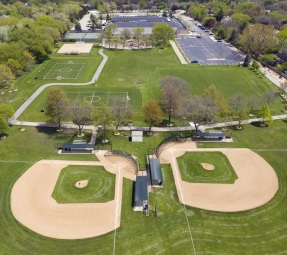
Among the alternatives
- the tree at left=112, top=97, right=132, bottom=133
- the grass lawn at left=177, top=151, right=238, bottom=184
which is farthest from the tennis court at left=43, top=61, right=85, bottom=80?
the grass lawn at left=177, top=151, right=238, bottom=184

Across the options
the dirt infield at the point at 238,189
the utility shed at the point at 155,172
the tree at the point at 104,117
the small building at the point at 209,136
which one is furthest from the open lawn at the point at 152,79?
the dirt infield at the point at 238,189

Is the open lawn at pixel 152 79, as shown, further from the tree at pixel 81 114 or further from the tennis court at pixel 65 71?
the tree at pixel 81 114

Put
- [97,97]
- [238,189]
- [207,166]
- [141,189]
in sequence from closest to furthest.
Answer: [141,189]
[238,189]
[207,166]
[97,97]

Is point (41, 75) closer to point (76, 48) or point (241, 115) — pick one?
point (76, 48)

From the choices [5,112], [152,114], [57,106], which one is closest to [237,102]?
[152,114]

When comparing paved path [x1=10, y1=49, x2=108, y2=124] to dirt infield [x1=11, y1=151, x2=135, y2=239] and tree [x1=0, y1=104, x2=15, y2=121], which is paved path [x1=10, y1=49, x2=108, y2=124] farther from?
dirt infield [x1=11, y1=151, x2=135, y2=239]
